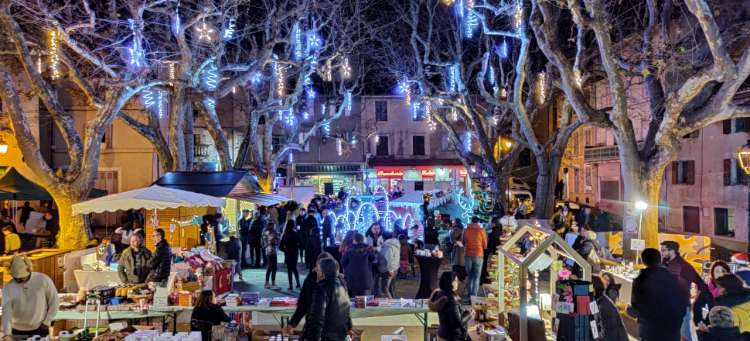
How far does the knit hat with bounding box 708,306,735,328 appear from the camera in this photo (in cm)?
522

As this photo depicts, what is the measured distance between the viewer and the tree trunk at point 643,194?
11555 millimetres

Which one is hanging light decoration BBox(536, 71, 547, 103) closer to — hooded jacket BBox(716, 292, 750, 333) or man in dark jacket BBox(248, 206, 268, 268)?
man in dark jacket BBox(248, 206, 268, 268)

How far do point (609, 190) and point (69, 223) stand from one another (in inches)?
1061

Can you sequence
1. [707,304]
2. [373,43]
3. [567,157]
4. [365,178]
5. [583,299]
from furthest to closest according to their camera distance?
[365,178] → [567,157] → [373,43] → [707,304] → [583,299]

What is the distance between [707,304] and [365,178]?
3422 cm

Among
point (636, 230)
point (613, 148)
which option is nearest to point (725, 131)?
point (613, 148)

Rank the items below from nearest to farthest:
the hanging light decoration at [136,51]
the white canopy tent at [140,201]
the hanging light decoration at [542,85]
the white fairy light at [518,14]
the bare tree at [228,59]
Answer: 1. the white canopy tent at [140,201]
2. the hanging light decoration at [136,51]
3. the white fairy light at [518,14]
4. the bare tree at [228,59]
5. the hanging light decoration at [542,85]

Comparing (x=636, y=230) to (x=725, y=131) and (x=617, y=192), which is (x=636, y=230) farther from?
(x=617, y=192)

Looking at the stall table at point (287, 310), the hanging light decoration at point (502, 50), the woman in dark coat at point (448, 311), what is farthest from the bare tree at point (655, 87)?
the hanging light decoration at point (502, 50)

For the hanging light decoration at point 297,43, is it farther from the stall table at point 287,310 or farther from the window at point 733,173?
the window at point 733,173

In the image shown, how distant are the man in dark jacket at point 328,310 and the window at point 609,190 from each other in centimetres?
2773

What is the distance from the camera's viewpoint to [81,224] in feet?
45.0

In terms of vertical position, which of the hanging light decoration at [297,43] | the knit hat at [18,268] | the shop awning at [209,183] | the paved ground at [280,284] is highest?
the hanging light decoration at [297,43]

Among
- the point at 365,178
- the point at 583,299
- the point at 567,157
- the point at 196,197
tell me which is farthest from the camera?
the point at 365,178
